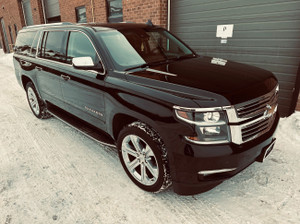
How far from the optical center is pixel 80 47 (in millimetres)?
3348

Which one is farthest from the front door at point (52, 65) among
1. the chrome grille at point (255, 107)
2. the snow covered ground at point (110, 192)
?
the chrome grille at point (255, 107)

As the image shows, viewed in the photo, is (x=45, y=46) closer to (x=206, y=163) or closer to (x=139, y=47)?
(x=139, y=47)

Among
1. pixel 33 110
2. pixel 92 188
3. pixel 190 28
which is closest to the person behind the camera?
pixel 92 188

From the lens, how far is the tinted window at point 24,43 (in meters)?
4.93

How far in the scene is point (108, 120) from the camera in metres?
3.00

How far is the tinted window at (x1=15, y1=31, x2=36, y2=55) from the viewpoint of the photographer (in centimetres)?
493

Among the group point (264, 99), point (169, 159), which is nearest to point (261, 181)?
point (264, 99)

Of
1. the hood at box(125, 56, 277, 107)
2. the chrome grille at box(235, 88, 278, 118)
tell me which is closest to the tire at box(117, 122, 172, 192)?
the hood at box(125, 56, 277, 107)

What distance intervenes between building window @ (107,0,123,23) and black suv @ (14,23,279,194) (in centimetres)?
566

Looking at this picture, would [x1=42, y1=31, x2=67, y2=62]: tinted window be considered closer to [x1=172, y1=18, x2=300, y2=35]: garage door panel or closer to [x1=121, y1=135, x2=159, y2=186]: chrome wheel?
[x1=121, y1=135, x2=159, y2=186]: chrome wheel

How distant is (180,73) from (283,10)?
3601 mm

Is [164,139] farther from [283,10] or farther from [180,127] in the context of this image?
[283,10]

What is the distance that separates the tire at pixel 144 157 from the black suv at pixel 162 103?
12mm

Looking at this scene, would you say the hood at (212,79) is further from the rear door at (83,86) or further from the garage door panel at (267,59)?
the garage door panel at (267,59)
